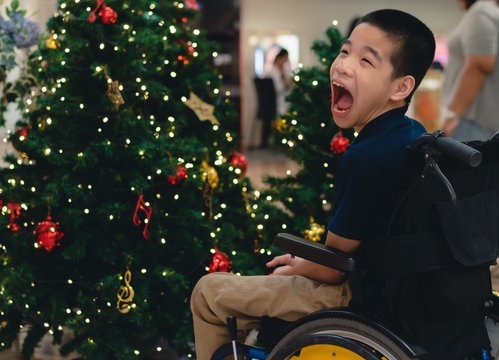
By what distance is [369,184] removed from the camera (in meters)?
1.45

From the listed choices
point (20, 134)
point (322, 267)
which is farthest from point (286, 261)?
point (20, 134)

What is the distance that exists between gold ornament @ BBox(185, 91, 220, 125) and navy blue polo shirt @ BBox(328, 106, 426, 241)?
1217 millimetres

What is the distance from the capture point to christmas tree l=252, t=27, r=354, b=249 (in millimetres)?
2553

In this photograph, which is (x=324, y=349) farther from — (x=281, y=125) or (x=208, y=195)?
(x=281, y=125)

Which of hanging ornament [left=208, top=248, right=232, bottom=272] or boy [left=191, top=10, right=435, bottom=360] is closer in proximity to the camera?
boy [left=191, top=10, right=435, bottom=360]

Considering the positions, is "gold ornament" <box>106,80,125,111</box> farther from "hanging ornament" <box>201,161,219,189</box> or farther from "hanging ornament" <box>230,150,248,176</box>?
"hanging ornament" <box>230,150,248,176</box>

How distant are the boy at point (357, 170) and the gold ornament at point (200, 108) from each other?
106 centimetres

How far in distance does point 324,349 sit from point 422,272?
29cm

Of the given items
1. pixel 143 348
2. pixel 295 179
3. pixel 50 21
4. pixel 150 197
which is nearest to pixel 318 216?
pixel 295 179

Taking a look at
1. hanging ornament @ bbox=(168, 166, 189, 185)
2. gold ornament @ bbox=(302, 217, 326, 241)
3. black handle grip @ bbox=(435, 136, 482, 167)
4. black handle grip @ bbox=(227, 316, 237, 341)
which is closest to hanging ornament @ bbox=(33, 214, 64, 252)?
hanging ornament @ bbox=(168, 166, 189, 185)

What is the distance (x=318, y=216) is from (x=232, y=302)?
102 cm

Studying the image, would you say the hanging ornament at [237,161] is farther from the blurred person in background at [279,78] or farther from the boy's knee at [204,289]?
the blurred person in background at [279,78]

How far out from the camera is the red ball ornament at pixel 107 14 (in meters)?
2.31

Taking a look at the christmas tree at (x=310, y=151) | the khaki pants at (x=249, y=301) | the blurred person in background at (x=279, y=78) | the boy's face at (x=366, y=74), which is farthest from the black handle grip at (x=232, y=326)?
the blurred person in background at (x=279, y=78)
